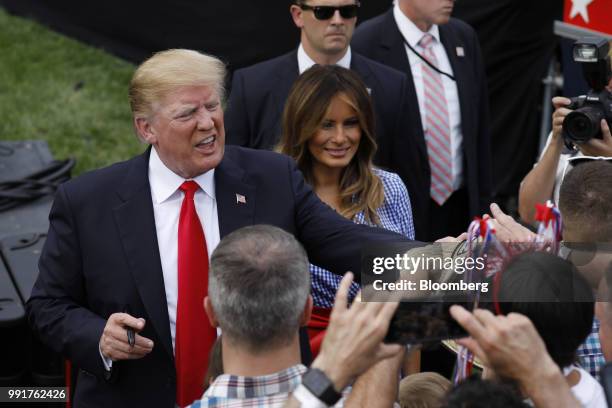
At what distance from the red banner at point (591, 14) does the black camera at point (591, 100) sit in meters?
1.50

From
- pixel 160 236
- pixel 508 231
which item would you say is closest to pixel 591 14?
pixel 508 231

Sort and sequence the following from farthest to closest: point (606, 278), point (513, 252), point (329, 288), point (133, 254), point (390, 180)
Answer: point (390, 180) < point (329, 288) < point (133, 254) < point (606, 278) < point (513, 252)

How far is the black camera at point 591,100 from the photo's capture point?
4094 millimetres

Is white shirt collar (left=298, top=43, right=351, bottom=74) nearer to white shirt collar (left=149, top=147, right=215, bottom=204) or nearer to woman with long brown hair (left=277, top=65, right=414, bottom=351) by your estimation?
woman with long brown hair (left=277, top=65, right=414, bottom=351)

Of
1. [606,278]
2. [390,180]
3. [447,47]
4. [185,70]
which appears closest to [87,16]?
[447,47]

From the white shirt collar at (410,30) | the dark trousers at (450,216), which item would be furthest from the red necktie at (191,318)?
the white shirt collar at (410,30)

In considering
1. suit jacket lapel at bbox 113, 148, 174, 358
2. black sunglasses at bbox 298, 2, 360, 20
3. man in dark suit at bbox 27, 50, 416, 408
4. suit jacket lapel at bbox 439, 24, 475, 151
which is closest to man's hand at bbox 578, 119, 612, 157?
man in dark suit at bbox 27, 50, 416, 408

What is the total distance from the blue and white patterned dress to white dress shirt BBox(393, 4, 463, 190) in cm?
116

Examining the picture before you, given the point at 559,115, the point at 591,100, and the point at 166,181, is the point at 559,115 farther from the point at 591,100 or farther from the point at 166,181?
the point at 166,181

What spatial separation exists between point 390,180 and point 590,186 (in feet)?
3.58

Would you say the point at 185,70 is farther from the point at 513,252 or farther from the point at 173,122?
the point at 513,252

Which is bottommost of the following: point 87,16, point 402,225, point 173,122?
point 402,225

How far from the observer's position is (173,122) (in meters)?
3.43

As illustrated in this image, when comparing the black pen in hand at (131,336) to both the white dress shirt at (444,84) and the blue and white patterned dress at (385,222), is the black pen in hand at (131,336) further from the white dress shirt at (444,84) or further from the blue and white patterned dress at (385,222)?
the white dress shirt at (444,84)
